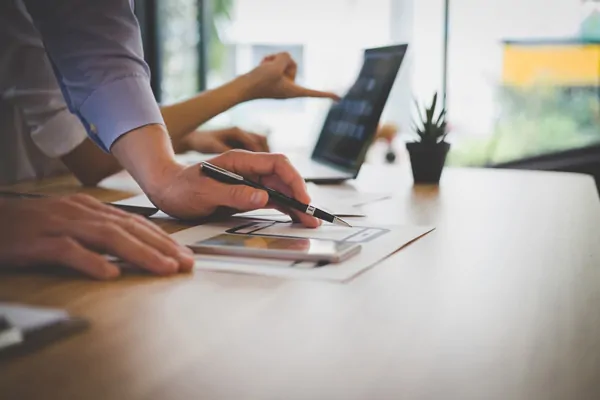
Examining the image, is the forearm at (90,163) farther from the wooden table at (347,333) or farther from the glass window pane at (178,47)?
the glass window pane at (178,47)

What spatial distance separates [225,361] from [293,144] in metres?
3.99

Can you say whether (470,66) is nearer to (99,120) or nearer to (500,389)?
→ (99,120)

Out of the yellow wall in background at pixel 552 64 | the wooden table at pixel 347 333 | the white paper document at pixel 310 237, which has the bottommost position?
the wooden table at pixel 347 333

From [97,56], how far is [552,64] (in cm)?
302

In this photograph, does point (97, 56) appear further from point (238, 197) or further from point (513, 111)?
point (513, 111)

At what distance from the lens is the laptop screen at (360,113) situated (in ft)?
5.25

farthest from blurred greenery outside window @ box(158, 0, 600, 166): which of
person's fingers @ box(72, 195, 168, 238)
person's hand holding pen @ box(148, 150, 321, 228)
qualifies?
person's fingers @ box(72, 195, 168, 238)

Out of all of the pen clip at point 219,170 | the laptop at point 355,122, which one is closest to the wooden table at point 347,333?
the pen clip at point 219,170

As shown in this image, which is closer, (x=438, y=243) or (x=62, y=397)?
(x=62, y=397)

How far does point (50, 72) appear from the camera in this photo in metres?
1.69

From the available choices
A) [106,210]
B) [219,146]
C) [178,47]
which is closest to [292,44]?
[178,47]

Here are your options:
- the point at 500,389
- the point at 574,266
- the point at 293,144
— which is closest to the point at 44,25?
the point at 574,266

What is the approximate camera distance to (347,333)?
599 mm

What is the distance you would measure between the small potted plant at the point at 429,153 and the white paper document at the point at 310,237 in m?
0.59
